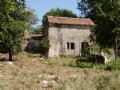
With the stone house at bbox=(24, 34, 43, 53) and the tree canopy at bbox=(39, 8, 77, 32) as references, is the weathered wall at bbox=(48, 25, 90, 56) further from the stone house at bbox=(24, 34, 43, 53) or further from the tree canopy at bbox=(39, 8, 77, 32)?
the tree canopy at bbox=(39, 8, 77, 32)

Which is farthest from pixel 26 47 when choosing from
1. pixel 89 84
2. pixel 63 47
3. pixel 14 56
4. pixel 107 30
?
pixel 89 84

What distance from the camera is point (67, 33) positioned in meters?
33.0

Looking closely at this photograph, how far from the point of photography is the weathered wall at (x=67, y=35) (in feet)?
106

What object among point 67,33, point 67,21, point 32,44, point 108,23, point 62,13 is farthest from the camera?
point 62,13

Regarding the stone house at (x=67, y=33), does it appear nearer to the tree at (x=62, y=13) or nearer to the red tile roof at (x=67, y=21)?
the red tile roof at (x=67, y=21)

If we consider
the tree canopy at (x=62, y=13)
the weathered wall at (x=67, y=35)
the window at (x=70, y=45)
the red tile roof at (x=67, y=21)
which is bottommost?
the window at (x=70, y=45)

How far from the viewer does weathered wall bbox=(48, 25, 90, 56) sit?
3228 cm

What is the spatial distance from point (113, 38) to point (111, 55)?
5.43 meters

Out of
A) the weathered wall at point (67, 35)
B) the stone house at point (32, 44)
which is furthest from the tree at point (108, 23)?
the stone house at point (32, 44)

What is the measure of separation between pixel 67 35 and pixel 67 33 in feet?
0.92

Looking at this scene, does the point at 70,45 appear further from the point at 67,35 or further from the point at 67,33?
the point at 67,33

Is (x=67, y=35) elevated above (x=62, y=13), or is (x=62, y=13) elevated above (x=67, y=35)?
(x=62, y=13)

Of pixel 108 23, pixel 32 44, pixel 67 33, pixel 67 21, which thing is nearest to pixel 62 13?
pixel 32 44

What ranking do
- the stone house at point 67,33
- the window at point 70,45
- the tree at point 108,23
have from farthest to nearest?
1. the window at point 70,45
2. the stone house at point 67,33
3. the tree at point 108,23
